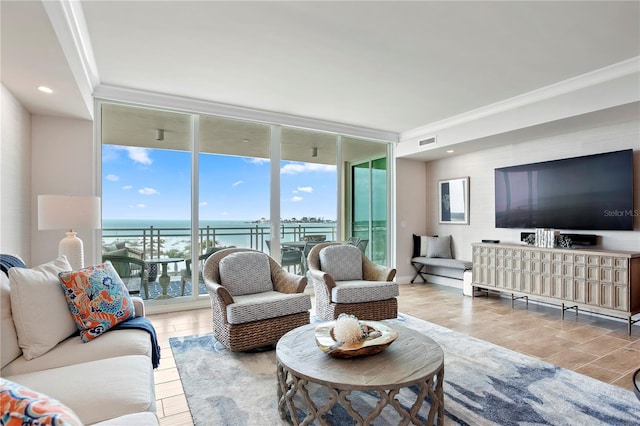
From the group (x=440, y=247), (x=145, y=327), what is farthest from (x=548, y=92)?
(x=145, y=327)

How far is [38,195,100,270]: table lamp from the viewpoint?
2.77 metres

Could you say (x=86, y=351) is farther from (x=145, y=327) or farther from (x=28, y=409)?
(x=28, y=409)

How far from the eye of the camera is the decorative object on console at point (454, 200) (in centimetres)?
599

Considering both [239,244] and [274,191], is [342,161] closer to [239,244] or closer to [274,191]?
[274,191]

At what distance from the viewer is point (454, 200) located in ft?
20.3

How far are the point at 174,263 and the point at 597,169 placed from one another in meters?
5.48

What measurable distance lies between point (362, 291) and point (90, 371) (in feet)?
8.35

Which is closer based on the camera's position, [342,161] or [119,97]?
[119,97]

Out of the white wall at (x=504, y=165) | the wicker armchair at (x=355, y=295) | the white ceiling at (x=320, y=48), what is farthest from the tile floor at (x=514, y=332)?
the white ceiling at (x=320, y=48)

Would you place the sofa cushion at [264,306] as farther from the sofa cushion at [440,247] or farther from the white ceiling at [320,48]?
the sofa cushion at [440,247]

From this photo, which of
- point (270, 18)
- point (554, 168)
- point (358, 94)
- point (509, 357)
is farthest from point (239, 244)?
point (554, 168)

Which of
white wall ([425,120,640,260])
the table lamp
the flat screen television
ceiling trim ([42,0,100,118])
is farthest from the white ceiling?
the flat screen television

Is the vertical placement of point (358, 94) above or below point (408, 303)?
above

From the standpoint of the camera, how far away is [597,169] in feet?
13.8
